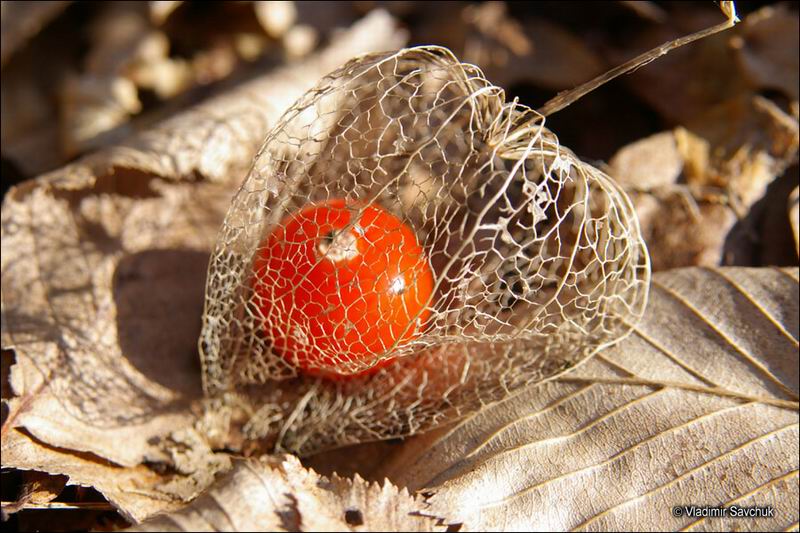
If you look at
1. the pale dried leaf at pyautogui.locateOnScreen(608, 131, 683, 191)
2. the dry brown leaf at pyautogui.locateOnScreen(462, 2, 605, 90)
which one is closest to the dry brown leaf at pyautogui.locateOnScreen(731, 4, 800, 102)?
the pale dried leaf at pyautogui.locateOnScreen(608, 131, 683, 191)

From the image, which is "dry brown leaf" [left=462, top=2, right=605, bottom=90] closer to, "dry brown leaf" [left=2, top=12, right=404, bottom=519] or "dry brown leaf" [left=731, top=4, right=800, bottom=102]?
"dry brown leaf" [left=731, top=4, right=800, bottom=102]

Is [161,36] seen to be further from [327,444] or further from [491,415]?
[491,415]

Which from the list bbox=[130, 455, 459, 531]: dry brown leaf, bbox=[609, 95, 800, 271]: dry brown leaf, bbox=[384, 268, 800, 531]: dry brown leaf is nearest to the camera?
bbox=[130, 455, 459, 531]: dry brown leaf

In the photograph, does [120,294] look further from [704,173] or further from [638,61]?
[704,173]

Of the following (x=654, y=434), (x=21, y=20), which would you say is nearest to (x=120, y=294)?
(x=21, y=20)

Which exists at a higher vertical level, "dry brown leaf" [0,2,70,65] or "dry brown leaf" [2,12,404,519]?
"dry brown leaf" [0,2,70,65]

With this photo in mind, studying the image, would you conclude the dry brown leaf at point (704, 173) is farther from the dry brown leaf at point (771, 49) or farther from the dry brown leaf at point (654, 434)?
the dry brown leaf at point (654, 434)

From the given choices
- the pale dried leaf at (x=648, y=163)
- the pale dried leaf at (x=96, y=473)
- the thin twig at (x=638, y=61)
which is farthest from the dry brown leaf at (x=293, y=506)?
the pale dried leaf at (x=648, y=163)
